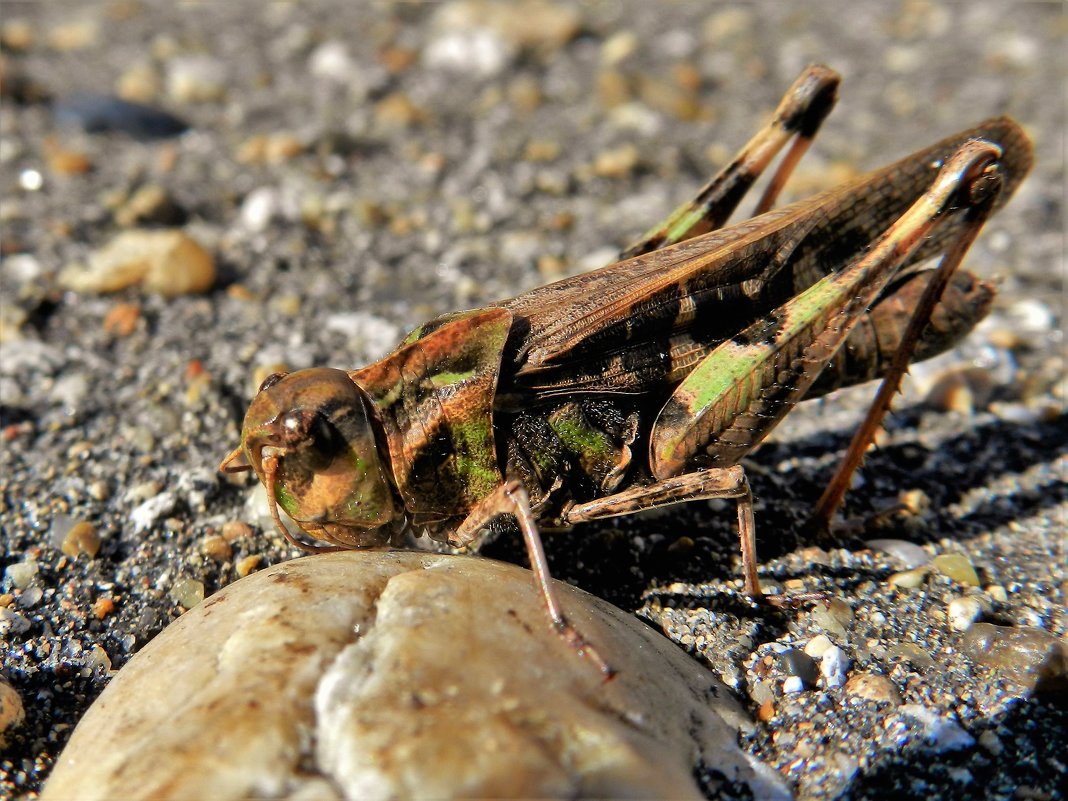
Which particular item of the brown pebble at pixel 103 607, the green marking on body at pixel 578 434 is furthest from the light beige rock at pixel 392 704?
the brown pebble at pixel 103 607

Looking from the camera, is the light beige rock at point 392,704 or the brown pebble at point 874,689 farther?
the brown pebble at point 874,689

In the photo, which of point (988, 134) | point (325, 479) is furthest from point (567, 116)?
point (325, 479)

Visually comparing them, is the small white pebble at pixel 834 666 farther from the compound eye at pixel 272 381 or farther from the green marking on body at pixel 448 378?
the compound eye at pixel 272 381

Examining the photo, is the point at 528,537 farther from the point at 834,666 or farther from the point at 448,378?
the point at 834,666

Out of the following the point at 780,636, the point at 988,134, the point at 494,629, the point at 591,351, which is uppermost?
the point at 988,134

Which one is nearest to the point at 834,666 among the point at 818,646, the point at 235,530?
the point at 818,646

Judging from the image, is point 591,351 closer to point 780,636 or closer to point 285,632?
point 780,636
